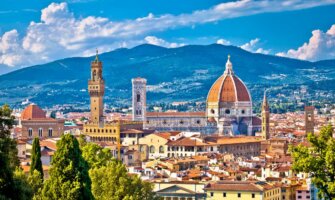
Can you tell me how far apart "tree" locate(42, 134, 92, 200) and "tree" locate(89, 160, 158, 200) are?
11.2m

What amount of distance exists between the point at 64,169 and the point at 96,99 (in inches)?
3449

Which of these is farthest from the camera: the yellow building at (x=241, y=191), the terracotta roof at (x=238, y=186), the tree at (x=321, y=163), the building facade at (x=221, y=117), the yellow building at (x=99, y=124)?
the building facade at (x=221, y=117)

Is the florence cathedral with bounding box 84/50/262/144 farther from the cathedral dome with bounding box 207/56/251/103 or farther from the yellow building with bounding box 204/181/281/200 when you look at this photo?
the yellow building with bounding box 204/181/281/200

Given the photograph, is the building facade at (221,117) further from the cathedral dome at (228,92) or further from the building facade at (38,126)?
the building facade at (38,126)

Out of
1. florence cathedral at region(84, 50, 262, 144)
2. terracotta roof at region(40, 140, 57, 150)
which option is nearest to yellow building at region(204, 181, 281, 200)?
terracotta roof at region(40, 140, 57, 150)

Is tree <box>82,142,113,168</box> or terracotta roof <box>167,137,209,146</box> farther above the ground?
terracotta roof <box>167,137,209,146</box>

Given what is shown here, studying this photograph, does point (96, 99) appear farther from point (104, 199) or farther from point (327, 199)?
point (327, 199)

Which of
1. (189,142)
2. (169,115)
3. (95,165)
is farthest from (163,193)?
(169,115)

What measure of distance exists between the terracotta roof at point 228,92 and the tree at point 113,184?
92.9 metres

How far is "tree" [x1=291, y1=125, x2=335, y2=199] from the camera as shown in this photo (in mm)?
25734

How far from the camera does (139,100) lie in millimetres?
137375

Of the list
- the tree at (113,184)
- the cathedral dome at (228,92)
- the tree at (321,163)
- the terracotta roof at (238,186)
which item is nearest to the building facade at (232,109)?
the cathedral dome at (228,92)

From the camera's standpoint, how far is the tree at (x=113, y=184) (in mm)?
41062

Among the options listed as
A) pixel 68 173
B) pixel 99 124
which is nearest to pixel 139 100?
pixel 99 124
